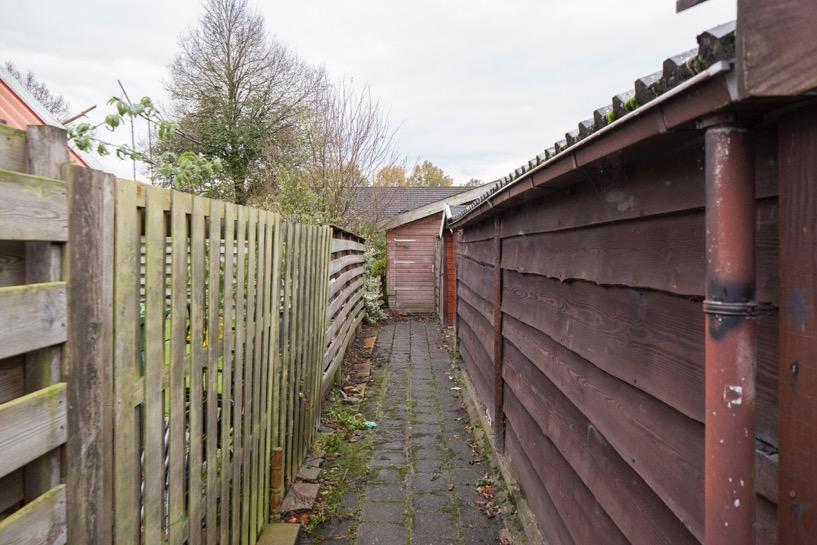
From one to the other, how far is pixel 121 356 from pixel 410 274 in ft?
41.1

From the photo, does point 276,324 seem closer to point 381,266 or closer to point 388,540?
point 388,540

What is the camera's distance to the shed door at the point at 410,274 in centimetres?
1374

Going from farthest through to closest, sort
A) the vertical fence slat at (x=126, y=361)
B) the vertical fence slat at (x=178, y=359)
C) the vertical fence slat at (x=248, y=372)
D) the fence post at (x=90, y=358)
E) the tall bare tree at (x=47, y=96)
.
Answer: the tall bare tree at (x=47, y=96), the vertical fence slat at (x=248, y=372), the vertical fence slat at (x=178, y=359), the vertical fence slat at (x=126, y=361), the fence post at (x=90, y=358)

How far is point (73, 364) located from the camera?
1.08 m

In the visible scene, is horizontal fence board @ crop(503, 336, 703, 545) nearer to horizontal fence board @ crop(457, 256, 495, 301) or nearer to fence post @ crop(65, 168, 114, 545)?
fence post @ crop(65, 168, 114, 545)

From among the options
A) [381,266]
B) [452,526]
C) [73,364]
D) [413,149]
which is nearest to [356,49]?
[413,149]

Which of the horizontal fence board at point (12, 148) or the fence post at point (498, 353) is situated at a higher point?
the horizontal fence board at point (12, 148)

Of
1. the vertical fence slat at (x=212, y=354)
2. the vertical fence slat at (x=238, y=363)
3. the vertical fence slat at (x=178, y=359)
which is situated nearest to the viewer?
the vertical fence slat at (x=178, y=359)

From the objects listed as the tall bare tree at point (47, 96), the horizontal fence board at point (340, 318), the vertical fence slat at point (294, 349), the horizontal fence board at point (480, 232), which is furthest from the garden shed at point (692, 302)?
the tall bare tree at point (47, 96)

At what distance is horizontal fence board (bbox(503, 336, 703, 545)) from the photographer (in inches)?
50.7

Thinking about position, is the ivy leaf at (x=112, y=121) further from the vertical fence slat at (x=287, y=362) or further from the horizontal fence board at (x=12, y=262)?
the horizontal fence board at (x=12, y=262)

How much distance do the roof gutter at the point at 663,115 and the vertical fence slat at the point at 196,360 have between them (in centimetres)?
133

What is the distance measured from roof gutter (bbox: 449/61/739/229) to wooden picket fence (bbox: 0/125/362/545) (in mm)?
1265

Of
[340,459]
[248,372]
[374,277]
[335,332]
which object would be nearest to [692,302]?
[248,372]
